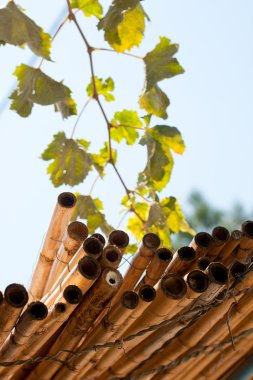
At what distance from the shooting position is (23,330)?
1120mm

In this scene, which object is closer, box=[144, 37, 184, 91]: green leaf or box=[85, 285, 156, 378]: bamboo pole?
box=[85, 285, 156, 378]: bamboo pole

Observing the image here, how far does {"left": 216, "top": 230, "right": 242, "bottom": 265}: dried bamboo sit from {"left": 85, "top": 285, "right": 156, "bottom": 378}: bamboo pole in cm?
17

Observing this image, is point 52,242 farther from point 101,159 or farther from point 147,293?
point 101,159

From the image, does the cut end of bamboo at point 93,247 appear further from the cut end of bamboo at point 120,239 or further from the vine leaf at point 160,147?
the vine leaf at point 160,147

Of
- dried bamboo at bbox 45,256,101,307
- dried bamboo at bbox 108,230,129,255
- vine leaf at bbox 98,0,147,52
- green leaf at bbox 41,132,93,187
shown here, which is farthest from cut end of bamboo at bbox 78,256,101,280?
green leaf at bbox 41,132,93,187

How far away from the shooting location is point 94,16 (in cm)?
207

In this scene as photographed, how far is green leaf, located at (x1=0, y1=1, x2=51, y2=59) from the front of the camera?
5.69 feet

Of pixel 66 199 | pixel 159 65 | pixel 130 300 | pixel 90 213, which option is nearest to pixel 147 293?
pixel 130 300

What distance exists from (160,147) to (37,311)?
103cm

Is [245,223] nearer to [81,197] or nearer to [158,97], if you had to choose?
[158,97]

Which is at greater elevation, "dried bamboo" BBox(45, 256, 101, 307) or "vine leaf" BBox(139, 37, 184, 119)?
"vine leaf" BBox(139, 37, 184, 119)

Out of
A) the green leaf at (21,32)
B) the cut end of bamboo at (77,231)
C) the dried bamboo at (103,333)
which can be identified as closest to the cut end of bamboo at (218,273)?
the dried bamboo at (103,333)

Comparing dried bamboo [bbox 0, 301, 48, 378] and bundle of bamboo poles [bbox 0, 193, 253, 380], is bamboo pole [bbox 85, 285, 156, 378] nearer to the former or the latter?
bundle of bamboo poles [bbox 0, 193, 253, 380]

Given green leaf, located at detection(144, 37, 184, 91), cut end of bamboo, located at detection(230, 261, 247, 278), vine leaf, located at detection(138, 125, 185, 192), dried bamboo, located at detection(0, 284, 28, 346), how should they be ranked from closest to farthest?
1. dried bamboo, located at detection(0, 284, 28, 346)
2. cut end of bamboo, located at detection(230, 261, 247, 278)
3. green leaf, located at detection(144, 37, 184, 91)
4. vine leaf, located at detection(138, 125, 185, 192)
